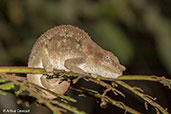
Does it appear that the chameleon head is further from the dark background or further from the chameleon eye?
the dark background

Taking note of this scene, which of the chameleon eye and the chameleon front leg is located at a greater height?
the chameleon eye

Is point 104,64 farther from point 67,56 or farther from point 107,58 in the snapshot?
point 67,56

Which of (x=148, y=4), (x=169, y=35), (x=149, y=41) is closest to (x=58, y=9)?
(x=148, y=4)

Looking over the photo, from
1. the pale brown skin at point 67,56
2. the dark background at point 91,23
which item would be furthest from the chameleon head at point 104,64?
the dark background at point 91,23

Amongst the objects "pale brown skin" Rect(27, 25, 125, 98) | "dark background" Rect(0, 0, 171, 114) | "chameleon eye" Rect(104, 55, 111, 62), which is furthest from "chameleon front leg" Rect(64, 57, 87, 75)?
"dark background" Rect(0, 0, 171, 114)

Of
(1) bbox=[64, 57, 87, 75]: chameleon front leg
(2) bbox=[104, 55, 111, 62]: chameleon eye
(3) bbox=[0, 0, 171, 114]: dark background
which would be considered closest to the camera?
(1) bbox=[64, 57, 87, 75]: chameleon front leg

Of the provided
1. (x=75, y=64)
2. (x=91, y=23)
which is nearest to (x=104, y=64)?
(x=75, y=64)

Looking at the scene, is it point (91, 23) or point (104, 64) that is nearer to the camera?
point (104, 64)
